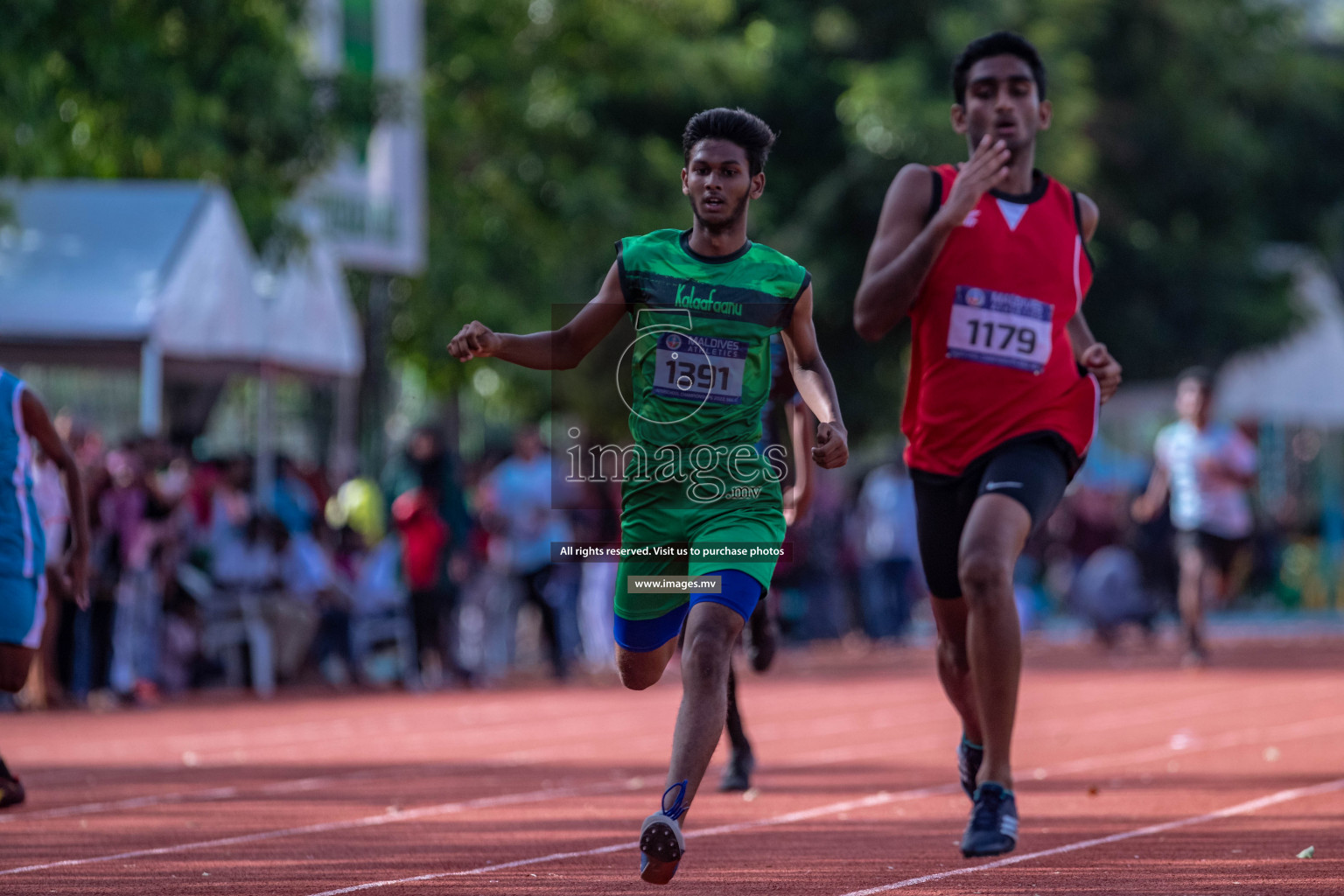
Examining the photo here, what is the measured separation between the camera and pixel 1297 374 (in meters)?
30.2

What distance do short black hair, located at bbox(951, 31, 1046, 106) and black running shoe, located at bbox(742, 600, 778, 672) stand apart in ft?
8.67

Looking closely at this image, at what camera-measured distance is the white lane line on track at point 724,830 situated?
5914 millimetres

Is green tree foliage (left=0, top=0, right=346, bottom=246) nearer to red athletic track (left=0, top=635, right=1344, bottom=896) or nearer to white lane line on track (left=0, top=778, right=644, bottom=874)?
red athletic track (left=0, top=635, right=1344, bottom=896)

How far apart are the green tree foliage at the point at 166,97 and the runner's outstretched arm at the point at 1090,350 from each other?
10.2 metres

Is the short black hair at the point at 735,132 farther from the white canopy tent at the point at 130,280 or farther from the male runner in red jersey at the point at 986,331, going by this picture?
the white canopy tent at the point at 130,280

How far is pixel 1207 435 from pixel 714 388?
10.3 metres

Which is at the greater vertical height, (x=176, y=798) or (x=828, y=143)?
(x=828, y=143)

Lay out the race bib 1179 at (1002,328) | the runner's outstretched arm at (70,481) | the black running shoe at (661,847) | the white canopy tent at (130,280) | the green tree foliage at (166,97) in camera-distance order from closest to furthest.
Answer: the black running shoe at (661,847) → the race bib 1179 at (1002,328) → the runner's outstretched arm at (70,481) → the white canopy tent at (130,280) → the green tree foliage at (166,97)

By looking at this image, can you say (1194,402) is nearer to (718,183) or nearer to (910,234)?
(910,234)

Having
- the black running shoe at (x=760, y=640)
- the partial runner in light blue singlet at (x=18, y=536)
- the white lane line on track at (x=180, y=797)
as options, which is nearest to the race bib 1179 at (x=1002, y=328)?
the black running shoe at (x=760, y=640)

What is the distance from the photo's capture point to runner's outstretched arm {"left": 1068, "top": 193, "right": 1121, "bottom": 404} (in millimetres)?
6316

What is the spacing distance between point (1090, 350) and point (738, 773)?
2.78m

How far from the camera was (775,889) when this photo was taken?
222 inches

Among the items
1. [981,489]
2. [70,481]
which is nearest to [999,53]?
[981,489]
